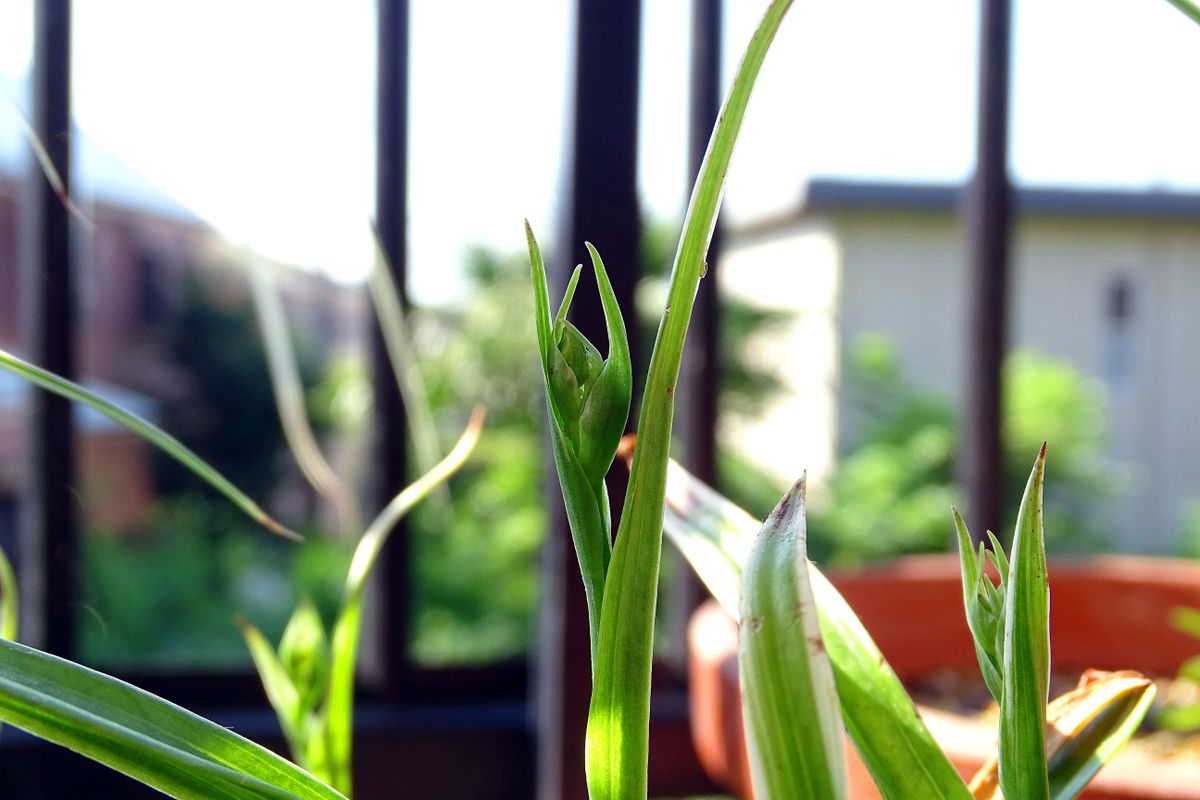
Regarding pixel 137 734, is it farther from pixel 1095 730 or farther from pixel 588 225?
pixel 588 225

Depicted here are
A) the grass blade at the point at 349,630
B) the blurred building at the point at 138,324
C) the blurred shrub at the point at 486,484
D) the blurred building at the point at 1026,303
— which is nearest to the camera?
the grass blade at the point at 349,630

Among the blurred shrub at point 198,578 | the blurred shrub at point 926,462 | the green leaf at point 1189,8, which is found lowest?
the blurred shrub at point 198,578

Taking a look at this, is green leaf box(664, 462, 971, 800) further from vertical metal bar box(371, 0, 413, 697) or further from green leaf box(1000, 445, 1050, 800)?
vertical metal bar box(371, 0, 413, 697)

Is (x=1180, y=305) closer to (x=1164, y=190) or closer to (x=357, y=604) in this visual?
(x=1164, y=190)

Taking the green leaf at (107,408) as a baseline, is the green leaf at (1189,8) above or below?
above

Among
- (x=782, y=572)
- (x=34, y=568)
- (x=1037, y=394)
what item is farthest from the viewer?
(x=1037, y=394)

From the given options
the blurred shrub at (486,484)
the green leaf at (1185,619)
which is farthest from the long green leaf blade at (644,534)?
the blurred shrub at (486,484)

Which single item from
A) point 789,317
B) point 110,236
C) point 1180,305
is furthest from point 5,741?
point 1180,305

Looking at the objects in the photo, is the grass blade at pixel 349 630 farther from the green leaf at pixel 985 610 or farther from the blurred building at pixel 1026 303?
the blurred building at pixel 1026 303
